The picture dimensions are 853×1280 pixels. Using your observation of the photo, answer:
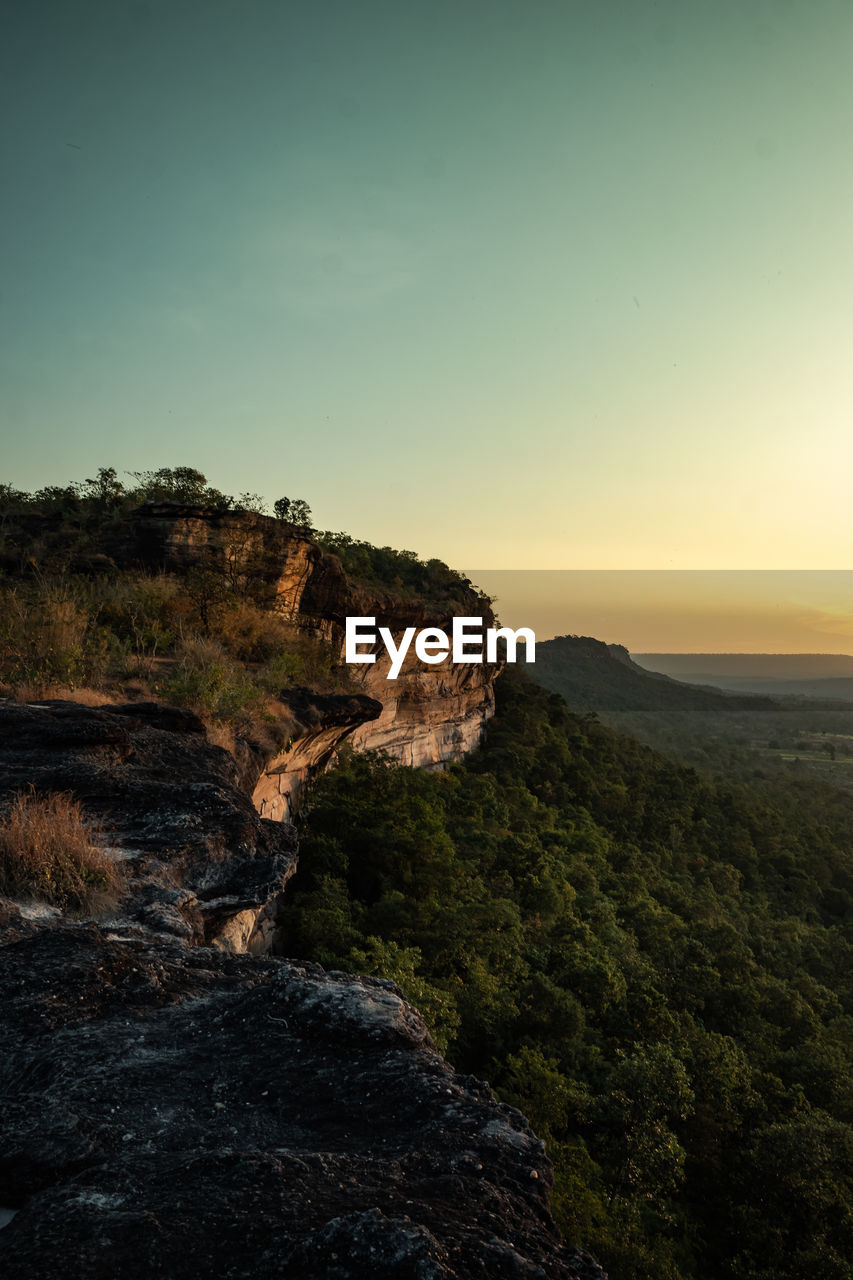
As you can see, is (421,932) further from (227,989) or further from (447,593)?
(447,593)

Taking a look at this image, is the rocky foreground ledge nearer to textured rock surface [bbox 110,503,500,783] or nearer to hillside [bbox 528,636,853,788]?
textured rock surface [bbox 110,503,500,783]

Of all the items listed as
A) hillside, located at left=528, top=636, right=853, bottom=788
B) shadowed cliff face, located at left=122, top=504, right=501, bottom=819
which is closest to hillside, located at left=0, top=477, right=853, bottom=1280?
shadowed cliff face, located at left=122, top=504, right=501, bottom=819

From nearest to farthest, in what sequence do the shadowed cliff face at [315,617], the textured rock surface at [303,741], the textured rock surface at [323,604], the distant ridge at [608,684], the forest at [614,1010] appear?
the forest at [614,1010] < the textured rock surface at [303,741] < the shadowed cliff face at [315,617] < the textured rock surface at [323,604] < the distant ridge at [608,684]

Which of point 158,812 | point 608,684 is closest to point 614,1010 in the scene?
point 158,812

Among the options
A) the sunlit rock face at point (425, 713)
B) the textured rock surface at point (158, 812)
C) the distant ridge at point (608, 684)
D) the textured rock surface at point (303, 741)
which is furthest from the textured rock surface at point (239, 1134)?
the distant ridge at point (608, 684)

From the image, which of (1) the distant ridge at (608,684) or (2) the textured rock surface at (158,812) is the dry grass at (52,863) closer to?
(2) the textured rock surface at (158,812)

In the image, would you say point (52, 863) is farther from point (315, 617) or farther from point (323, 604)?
point (323, 604)
